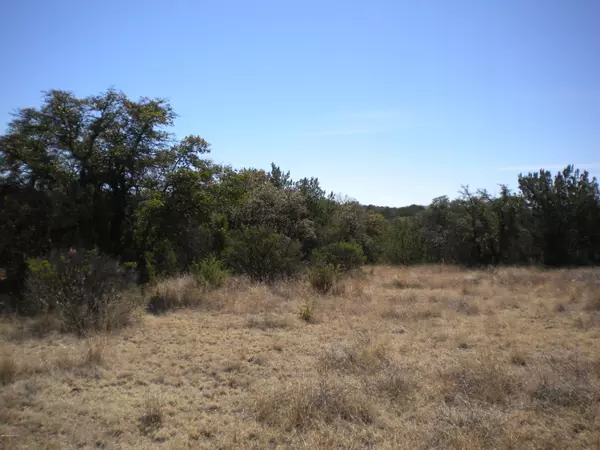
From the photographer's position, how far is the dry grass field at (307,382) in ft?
13.1

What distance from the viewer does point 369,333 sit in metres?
7.67

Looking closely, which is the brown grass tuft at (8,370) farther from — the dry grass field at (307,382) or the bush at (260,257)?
the bush at (260,257)

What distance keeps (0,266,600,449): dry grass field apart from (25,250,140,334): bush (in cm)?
45

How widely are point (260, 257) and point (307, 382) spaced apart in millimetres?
8794

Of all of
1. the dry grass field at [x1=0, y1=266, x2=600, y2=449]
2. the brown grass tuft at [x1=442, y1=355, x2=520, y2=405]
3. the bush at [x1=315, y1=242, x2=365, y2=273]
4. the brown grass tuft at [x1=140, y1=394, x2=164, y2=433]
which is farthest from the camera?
the bush at [x1=315, y1=242, x2=365, y2=273]

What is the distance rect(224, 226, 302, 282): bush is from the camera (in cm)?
1376

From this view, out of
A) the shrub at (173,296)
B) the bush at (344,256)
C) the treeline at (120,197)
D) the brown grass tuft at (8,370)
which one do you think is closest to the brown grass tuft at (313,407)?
the brown grass tuft at (8,370)

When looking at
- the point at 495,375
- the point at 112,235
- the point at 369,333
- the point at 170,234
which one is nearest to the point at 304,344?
the point at 369,333

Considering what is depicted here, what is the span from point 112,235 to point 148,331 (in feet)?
20.9

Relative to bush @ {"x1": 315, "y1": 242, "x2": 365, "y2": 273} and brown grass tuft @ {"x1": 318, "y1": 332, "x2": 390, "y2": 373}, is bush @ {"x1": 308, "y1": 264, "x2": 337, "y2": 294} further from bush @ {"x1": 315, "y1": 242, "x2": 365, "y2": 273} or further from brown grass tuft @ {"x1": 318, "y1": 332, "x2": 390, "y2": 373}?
brown grass tuft @ {"x1": 318, "y1": 332, "x2": 390, "y2": 373}

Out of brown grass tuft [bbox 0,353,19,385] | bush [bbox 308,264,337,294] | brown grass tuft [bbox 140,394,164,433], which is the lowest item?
brown grass tuft [bbox 140,394,164,433]

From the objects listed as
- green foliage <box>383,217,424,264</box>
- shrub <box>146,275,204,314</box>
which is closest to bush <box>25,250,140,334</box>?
shrub <box>146,275,204,314</box>

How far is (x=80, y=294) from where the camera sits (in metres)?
7.92

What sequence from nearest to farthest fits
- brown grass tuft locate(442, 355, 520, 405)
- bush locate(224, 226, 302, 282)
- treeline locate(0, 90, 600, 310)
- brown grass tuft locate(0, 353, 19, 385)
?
brown grass tuft locate(442, 355, 520, 405) < brown grass tuft locate(0, 353, 19, 385) < treeline locate(0, 90, 600, 310) < bush locate(224, 226, 302, 282)
